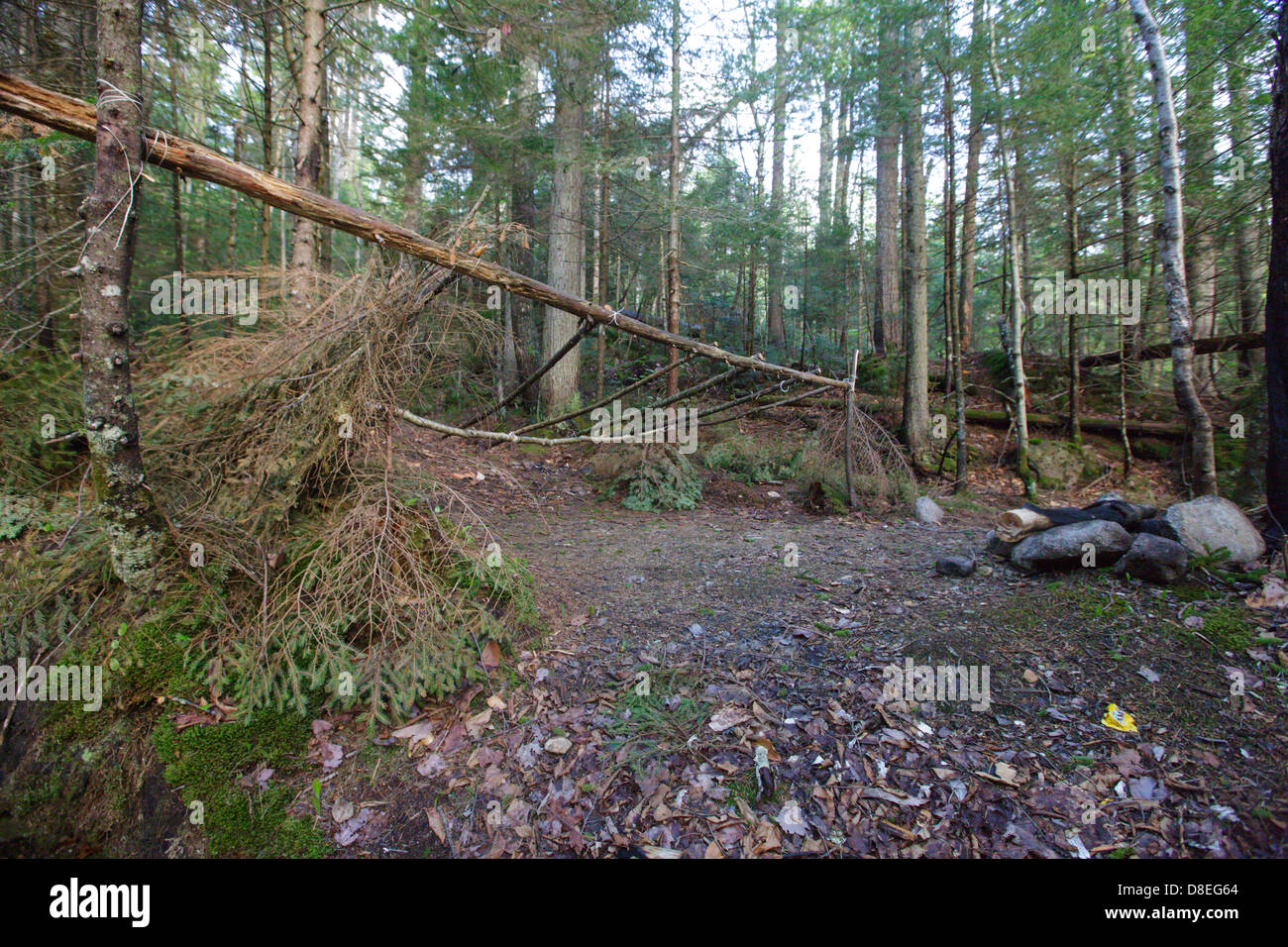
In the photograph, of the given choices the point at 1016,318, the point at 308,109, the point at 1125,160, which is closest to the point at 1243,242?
the point at 1125,160

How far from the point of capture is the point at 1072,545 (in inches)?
161

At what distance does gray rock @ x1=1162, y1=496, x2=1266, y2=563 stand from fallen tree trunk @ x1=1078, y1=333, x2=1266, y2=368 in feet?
14.4

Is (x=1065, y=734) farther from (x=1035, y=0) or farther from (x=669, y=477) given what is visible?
(x=1035, y=0)

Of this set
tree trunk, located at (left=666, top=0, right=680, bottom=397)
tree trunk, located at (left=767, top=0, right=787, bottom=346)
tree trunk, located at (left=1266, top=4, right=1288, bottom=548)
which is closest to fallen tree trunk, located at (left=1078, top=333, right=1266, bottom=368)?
tree trunk, located at (left=1266, top=4, right=1288, bottom=548)

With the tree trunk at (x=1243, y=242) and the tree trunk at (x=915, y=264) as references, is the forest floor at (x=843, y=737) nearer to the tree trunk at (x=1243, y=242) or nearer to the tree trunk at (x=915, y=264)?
the tree trunk at (x=1243, y=242)

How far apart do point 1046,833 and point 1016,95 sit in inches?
420

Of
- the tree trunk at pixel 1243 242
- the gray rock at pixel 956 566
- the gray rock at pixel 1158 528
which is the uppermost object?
the tree trunk at pixel 1243 242

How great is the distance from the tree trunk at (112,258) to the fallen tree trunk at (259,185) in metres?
0.12

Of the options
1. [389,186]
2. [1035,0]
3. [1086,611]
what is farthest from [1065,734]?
[389,186]

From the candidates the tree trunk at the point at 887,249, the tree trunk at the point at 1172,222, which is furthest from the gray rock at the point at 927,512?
the tree trunk at the point at 887,249

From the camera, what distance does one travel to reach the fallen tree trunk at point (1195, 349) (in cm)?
882

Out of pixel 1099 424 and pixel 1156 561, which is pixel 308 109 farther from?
pixel 1099 424
